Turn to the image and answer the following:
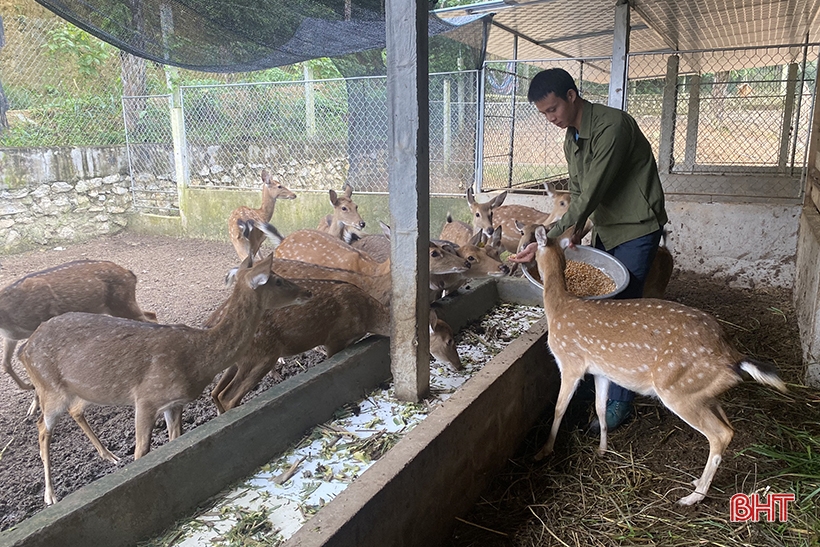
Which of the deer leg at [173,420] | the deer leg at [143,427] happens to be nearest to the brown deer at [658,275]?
the deer leg at [173,420]

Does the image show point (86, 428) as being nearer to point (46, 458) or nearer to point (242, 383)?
point (46, 458)

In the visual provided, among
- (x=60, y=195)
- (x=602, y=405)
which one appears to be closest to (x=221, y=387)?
(x=602, y=405)

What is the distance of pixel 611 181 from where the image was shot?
11.3 feet

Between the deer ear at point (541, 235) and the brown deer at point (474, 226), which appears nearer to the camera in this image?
the deer ear at point (541, 235)

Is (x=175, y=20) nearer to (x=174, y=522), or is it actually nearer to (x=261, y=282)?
(x=261, y=282)

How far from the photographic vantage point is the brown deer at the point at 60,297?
4.07 meters

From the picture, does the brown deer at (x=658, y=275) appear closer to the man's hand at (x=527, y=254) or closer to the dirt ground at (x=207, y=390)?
the dirt ground at (x=207, y=390)

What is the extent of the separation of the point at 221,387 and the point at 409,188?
1673 millimetres

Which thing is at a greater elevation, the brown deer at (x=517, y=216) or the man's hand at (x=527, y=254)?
the man's hand at (x=527, y=254)

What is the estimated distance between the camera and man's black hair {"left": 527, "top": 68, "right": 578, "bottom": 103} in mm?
3416

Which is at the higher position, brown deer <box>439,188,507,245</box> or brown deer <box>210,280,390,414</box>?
brown deer <box>439,188,507,245</box>

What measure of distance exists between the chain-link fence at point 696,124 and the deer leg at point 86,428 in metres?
6.63

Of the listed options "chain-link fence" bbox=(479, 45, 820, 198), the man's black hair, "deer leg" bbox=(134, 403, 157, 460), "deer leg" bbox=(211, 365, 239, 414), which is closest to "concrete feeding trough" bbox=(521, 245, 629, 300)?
the man's black hair

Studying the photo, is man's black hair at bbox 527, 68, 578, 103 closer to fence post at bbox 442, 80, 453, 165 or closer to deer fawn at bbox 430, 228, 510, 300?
deer fawn at bbox 430, 228, 510, 300
